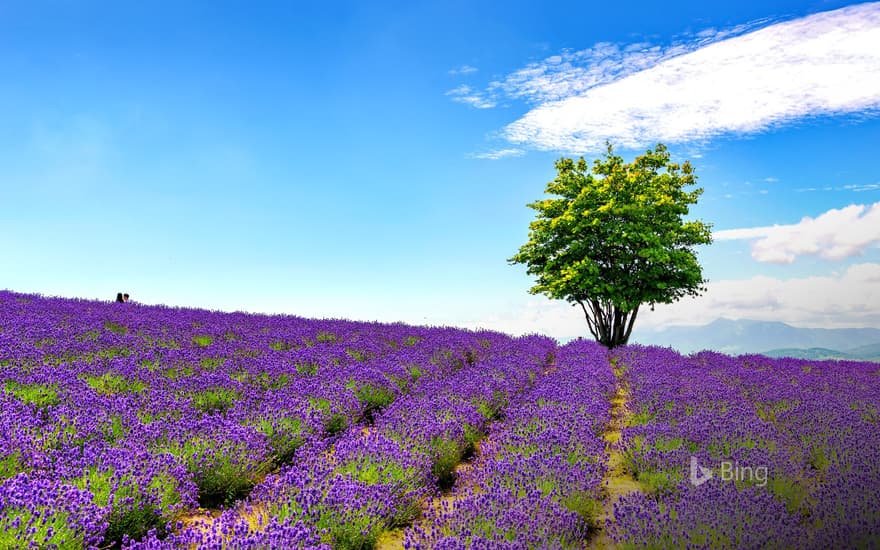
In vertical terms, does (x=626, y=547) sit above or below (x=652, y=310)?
below

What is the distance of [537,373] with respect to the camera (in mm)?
10328

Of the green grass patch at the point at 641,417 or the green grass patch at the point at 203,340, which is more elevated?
the green grass patch at the point at 203,340

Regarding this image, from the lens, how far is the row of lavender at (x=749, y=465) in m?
3.72

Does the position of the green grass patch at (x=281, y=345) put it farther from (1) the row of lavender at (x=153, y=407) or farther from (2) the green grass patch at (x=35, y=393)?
(2) the green grass patch at (x=35, y=393)

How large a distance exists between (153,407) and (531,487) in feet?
11.7

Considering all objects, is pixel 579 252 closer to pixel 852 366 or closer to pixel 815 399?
pixel 852 366

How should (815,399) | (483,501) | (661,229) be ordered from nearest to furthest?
1. (483,501)
2. (815,399)
3. (661,229)

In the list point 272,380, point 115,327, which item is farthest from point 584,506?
point 115,327

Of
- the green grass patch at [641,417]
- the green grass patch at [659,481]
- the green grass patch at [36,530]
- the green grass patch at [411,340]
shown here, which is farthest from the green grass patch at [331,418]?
the green grass patch at [411,340]

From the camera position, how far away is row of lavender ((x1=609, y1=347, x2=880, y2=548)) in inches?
146

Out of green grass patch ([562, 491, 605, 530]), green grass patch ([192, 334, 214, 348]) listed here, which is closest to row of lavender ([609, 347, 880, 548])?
green grass patch ([562, 491, 605, 530])

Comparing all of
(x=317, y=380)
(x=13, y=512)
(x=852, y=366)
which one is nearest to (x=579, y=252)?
(x=852, y=366)

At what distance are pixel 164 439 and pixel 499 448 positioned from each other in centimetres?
288

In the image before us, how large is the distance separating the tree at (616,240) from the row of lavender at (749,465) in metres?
9.21
